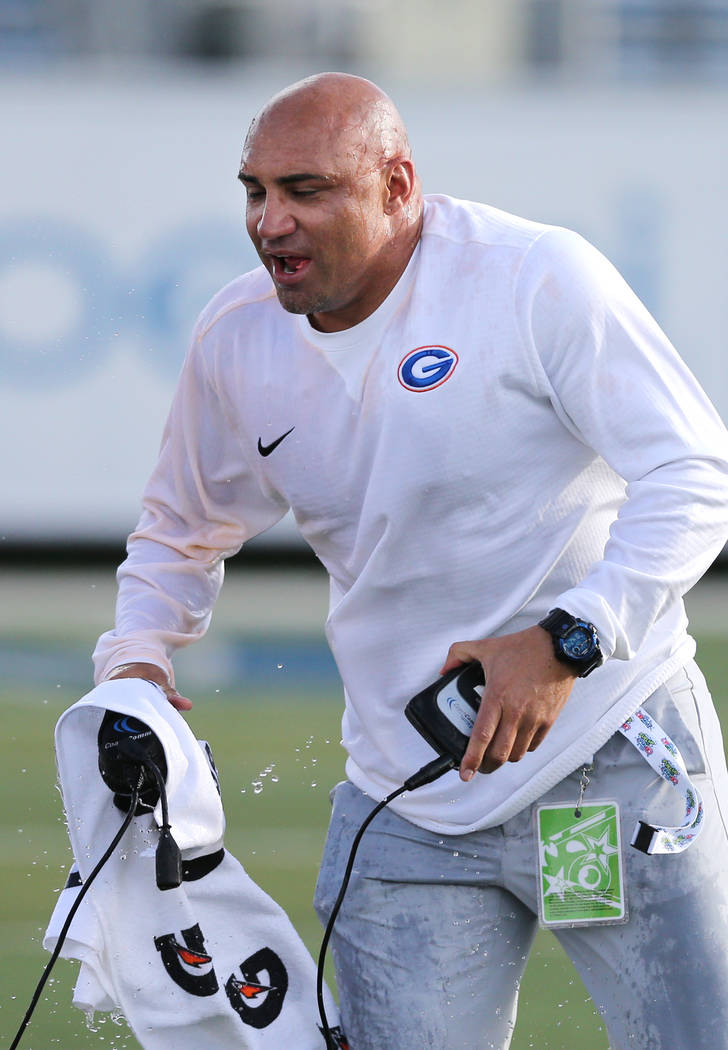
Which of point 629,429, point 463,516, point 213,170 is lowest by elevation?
point 213,170

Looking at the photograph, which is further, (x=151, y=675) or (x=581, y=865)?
(x=151, y=675)

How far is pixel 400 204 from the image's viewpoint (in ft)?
9.27

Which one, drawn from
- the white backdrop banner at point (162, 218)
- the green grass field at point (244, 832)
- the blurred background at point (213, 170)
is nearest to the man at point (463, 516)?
the green grass field at point (244, 832)

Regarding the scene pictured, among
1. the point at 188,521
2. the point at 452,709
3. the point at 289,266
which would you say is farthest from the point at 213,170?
the point at 452,709

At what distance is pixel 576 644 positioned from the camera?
7.97ft

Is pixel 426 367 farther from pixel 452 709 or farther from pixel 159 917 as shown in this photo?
pixel 159 917

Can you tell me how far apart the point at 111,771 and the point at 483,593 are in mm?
638

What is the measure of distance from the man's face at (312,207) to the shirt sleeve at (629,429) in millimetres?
267

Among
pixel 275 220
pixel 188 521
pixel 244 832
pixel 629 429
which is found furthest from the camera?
pixel 244 832

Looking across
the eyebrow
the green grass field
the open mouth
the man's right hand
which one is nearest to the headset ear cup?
the man's right hand

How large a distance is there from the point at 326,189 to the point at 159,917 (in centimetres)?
114

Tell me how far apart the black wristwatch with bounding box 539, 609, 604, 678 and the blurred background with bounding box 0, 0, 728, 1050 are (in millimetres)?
6846

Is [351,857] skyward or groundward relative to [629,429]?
groundward

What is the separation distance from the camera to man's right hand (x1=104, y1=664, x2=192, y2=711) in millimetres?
2893
